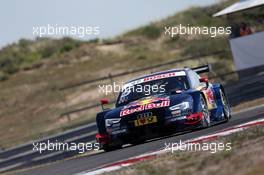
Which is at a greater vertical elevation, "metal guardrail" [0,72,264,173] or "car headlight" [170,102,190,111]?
"car headlight" [170,102,190,111]

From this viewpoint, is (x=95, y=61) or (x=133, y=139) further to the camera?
(x=95, y=61)

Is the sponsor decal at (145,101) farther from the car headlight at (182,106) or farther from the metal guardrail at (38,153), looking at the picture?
the metal guardrail at (38,153)

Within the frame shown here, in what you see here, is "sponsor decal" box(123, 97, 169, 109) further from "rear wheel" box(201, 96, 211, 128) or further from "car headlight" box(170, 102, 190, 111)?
"rear wheel" box(201, 96, 211, 128)

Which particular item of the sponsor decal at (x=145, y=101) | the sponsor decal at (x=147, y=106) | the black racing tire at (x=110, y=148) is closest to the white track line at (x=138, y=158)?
the sponsor decal at (x=147, y=106)

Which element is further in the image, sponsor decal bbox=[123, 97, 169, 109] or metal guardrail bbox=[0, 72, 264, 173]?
metal guardrail bbox=[0, 72, 264, 173]

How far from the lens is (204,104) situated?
1568 cm

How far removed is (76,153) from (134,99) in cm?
418

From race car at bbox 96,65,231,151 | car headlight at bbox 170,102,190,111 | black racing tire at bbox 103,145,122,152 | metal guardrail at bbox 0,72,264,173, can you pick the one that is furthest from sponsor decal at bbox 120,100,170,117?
metal guardrail at bbox 0,72,264,173

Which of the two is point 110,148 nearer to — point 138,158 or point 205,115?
point 205,115

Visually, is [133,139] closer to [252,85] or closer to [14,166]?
[14,166]

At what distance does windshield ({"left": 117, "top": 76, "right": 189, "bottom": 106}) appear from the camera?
1598cm

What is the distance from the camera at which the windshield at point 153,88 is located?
15984 millimetres

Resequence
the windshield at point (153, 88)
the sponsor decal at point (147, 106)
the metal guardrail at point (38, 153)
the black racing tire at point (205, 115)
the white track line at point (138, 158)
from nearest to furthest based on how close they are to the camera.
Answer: the white track line at point (138, 158) < the sponsor decal at point (147, 106) < the black racing tire at point (205, 115) < the windshield at point (153, 88) < the metal guardrail at point (38, 153)

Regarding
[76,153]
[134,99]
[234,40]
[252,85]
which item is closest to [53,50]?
[234,40]
